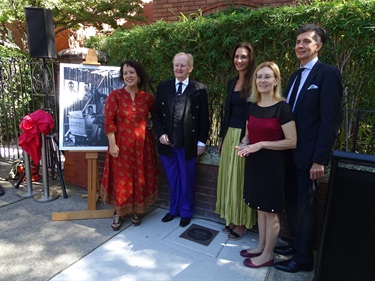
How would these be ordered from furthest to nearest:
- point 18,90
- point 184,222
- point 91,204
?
1. point 18,90
2. point 91,204
3. point 184,222

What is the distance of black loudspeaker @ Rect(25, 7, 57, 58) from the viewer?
11.7 ft

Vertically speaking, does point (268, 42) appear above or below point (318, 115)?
above

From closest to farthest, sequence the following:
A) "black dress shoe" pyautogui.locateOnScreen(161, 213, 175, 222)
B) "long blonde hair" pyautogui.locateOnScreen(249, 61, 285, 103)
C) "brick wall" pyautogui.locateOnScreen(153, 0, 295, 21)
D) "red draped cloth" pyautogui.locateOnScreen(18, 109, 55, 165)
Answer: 1. "long blonde hair" pyautogui.locateOnScreen(249, 61, 285, 103)
2. "black dress shoe" pyautogui.locateOnScreen(161, 213, 175, 222)
3. "red draped cloth" pyautogui.locateOnScreen(18, 109, 55, 165)
4. "brick wall" pyautogui.locateOnScreen(153, 0, 295, 21)

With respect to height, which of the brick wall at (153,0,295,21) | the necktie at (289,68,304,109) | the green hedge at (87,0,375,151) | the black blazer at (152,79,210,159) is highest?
the brick wall at (153,0,295,21)

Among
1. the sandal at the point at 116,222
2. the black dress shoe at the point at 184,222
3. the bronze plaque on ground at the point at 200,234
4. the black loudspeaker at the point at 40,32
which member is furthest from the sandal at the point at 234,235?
the black loudspeaker at the point at 40,32

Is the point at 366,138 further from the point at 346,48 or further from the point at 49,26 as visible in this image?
the point at 49,26

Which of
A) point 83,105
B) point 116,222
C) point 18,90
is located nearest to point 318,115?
point 116,222

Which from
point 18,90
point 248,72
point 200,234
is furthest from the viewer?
point 18,90

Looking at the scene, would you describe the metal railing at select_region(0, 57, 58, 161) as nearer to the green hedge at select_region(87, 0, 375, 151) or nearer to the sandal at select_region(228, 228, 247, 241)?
the green hedge at select_region(87, 0, 375, 151)

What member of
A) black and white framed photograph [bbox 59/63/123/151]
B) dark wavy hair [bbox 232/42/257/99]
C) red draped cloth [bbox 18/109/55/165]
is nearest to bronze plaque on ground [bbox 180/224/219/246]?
black and white framed photograph [bbox 59/63/123/151]

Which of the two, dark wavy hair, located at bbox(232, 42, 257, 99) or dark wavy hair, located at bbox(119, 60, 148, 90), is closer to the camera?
dark wavy hair, located at bbox(232, 42, 257, 99)

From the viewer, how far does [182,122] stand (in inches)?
118

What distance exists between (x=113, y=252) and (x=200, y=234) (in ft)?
3.06

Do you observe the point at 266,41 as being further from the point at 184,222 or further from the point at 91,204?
the point at 91,204
